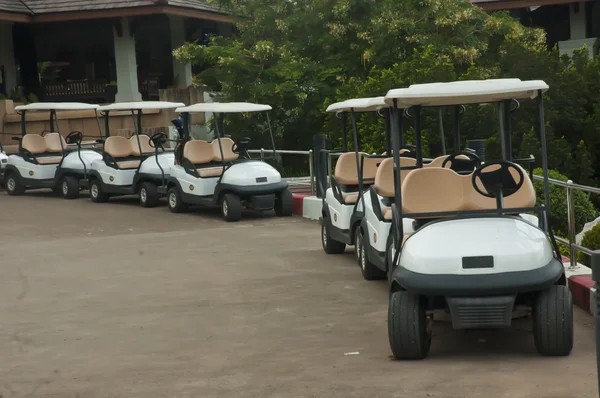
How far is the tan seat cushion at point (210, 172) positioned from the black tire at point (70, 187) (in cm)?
417

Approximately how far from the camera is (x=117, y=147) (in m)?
19.4

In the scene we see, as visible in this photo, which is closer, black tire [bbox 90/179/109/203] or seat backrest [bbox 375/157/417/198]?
seat backrest [bbox 375/157/417/198]

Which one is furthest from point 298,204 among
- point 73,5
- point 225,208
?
point 73,5

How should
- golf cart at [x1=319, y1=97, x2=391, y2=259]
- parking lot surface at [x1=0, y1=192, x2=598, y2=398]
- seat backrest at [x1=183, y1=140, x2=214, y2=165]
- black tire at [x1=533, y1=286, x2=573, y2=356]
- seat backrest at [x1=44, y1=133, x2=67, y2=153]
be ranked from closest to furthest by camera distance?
parking lot surface at [x1=0, y1=192, x2=598, y2=398] → black tire at [x1=533, y1=286, x2=573, y2=356] → golf cart at [x1=319, y1=97, x2=391, y2=259] → seat backrest at [x1=183, y1=140, x2=214, y2=165] → seat backrest at [x1=44, y1=133, x2=67, y2=153]

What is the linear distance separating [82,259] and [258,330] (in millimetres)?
4754

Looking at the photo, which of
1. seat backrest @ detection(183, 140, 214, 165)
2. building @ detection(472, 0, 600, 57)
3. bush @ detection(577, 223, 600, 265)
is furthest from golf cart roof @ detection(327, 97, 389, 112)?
building @ detection(472, 0, 600, 57)

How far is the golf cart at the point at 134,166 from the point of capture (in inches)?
715

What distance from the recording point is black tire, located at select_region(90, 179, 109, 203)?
19234mm

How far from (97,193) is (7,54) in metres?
11.3

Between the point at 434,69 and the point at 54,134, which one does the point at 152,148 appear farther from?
the point at 434,69

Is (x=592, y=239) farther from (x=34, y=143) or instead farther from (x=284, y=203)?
(x=34, y=143)

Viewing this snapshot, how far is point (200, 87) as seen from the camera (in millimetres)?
25422

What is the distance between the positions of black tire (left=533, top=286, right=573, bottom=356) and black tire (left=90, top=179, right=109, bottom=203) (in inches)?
527

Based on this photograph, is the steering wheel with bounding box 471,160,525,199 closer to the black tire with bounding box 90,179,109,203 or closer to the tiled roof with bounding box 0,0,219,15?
the black tire with bounding box 90,179,109,203
